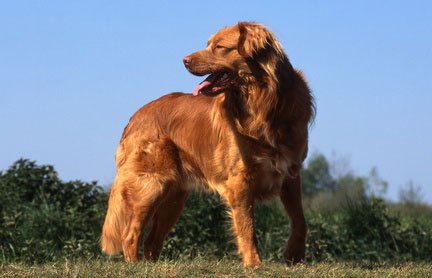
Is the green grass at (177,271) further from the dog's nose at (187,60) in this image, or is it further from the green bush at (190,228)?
the green bush at (190,228)

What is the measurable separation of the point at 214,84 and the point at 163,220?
6.26 feet

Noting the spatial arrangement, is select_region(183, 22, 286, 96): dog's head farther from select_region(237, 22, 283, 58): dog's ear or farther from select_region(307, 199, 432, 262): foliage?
select_region(307, 199, 432, 262): foliage

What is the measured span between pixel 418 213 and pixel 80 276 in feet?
29.3

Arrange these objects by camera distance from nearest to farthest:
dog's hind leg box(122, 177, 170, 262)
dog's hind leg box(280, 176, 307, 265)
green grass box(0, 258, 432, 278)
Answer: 1. green grass box(0, 258, 432, 278)
2. dog's hind leg box(280, 176, 307, 265)
3. dog's hind leg box(122, 177, 170, 262)

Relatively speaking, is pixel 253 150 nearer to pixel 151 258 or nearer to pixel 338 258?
pixel 151 258

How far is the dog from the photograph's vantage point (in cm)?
482

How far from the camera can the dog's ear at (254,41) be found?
4723 mm

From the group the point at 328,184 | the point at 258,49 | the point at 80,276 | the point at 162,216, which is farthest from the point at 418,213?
the point at 328,184

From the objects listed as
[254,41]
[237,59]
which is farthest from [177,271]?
[254,41]

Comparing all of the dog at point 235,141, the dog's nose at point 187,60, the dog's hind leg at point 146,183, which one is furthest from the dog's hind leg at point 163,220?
the dog's nose at point 187,60

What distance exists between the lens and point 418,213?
37.3 ft

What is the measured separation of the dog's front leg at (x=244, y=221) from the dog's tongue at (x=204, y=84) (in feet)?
3.06

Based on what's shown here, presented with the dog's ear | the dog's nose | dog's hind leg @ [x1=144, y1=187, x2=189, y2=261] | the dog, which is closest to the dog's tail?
the dog

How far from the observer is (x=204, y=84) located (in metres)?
4.86
